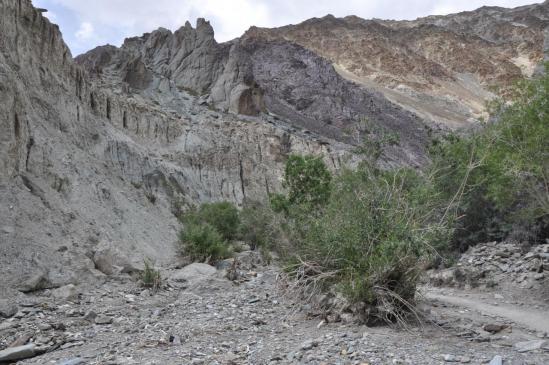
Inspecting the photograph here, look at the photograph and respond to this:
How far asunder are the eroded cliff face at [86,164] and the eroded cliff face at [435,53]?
55.6 m

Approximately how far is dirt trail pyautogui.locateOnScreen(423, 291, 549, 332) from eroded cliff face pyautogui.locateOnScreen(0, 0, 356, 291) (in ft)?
18.5

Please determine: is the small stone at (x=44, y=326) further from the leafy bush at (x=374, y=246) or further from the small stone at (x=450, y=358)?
the small stone at (x=450, y=358)

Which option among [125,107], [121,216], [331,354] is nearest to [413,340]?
[331,354]

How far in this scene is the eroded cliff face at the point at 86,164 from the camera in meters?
11.8

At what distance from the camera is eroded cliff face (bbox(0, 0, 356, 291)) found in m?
11.8

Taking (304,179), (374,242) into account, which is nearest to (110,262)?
(374,242)

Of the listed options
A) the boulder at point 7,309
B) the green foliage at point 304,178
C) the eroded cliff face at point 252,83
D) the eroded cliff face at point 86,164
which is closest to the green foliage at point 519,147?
the eroded cliff face at point 86,164

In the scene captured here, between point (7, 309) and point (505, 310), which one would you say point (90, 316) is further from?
point (505, 310)

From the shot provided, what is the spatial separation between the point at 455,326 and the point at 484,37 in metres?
145

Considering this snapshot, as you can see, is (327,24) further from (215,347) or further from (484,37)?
(215,347)

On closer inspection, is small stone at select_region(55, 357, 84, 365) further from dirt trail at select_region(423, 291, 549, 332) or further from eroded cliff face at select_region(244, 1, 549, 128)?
eroded cliff face at select_region(244, 1, 549, 128)

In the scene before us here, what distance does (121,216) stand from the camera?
1805 centimetres

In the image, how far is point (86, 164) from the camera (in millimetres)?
19312

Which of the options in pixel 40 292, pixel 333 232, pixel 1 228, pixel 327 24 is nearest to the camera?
pixel 333 232
